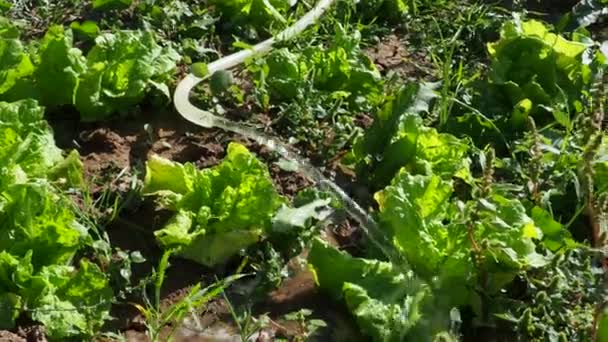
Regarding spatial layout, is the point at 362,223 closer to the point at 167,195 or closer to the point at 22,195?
the point at 167,195

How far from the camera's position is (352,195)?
338 cm

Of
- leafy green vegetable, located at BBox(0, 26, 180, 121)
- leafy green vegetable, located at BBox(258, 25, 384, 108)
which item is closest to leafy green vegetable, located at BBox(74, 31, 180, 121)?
leafy green vegetable, located at BBox(0, 26, 180, 121)

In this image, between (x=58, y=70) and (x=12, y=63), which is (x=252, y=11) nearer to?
(x=58, y=70)

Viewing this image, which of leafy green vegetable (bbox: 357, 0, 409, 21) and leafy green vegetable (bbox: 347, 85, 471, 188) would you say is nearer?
leafy green vegetable (bbox: 347, 85, 471, 188)

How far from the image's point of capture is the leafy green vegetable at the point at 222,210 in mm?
2988

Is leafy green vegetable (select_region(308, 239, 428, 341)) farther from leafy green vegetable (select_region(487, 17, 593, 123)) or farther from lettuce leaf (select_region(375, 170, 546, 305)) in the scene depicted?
leafy green vegetable (select_region(487, 17, 593, 123))

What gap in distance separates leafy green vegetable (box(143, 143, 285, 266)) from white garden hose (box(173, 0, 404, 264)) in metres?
0.28

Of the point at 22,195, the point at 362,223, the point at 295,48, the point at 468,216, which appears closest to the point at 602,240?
the point at 468,216

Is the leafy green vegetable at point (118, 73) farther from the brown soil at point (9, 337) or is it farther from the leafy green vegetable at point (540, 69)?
the leafy green vegetable at point (540, 69)

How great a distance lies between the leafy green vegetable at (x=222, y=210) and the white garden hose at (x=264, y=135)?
275mm

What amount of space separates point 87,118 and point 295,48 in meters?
0.97

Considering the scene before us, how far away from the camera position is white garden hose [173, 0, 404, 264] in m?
3.14

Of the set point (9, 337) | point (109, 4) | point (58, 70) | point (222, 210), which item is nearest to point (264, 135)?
point (222, 210)

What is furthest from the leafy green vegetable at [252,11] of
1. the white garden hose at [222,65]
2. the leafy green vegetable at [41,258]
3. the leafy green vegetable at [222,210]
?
the leafy green vegetable at [41,258]
